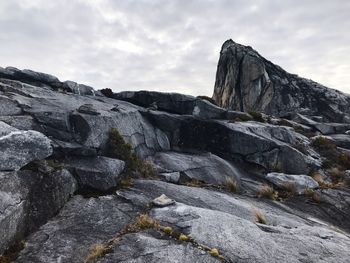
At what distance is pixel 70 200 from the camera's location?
12008 mm

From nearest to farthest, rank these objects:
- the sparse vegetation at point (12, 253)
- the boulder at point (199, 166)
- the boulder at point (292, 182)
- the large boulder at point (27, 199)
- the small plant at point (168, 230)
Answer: the sparse vegetation at point (12, 253)
the large boulder at point (27, 199)
the small plant at point (168, 230)
the boulder at point (199, 166)
the boulder at point (292, 182)

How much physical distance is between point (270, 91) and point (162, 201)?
1723 inches

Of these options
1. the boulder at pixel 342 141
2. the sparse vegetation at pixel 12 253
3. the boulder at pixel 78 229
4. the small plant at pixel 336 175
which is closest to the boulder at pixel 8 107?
the boulder at pixel 78 229

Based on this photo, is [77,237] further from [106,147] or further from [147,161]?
[147,161]

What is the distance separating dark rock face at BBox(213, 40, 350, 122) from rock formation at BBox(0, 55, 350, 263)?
22182 mm

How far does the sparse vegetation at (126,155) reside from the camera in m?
16.4

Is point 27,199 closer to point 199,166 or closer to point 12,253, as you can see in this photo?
point 12,253

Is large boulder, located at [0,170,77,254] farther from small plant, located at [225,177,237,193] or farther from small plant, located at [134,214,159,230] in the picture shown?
small plant, located at [225,177,237,193]

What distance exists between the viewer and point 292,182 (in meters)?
19.1

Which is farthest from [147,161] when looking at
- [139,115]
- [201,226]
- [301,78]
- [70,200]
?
[301,78]

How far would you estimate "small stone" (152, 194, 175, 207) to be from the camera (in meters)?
12.2

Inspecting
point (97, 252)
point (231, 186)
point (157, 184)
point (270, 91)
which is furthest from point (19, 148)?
point (270, 91)

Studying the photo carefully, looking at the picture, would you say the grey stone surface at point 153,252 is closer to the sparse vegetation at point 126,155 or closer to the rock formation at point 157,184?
the rock formation at point 157,184

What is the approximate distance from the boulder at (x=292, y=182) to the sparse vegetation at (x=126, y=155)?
7.36m
